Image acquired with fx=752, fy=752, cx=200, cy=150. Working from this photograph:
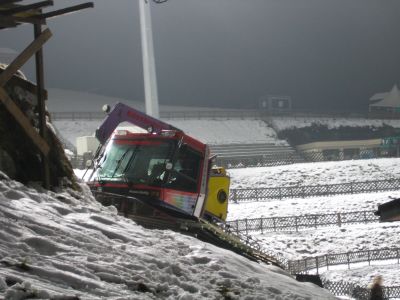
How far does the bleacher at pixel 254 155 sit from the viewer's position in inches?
1957

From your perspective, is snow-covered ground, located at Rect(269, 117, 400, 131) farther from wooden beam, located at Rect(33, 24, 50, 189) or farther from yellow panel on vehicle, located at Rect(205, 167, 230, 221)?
wooden beam, located at Rect(33, 24, 50, 189)

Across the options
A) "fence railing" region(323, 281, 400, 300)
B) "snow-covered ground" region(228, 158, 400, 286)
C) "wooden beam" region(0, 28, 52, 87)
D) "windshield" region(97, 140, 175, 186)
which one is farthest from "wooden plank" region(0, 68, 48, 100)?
"snow-covered ground" region(228, 158, 400, 286)

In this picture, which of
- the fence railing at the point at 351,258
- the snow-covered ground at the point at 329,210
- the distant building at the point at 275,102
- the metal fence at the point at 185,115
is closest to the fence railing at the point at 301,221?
the snow-covered ground at the point at 329,210

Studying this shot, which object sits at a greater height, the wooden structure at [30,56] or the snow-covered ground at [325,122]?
the snow-covered ground at [325,122]

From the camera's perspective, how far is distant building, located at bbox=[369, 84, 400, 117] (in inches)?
2750

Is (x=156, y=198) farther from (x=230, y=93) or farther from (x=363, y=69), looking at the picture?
(x=363, y=69)

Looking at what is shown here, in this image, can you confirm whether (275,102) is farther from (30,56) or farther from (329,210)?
(30,56)

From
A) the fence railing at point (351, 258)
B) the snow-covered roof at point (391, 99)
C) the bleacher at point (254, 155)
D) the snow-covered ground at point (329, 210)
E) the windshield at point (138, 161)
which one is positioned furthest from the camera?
the snow-covered roof at point (391, 99)

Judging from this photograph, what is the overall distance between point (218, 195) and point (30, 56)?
8.94 m

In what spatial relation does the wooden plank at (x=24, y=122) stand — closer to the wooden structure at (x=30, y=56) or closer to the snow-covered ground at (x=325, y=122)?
the wooden structure at (x=30, y=56)

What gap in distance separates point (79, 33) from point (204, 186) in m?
60.3

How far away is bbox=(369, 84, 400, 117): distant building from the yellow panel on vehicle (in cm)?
5485

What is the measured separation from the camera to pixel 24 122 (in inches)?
331

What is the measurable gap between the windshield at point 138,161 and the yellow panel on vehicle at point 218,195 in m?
3.49
